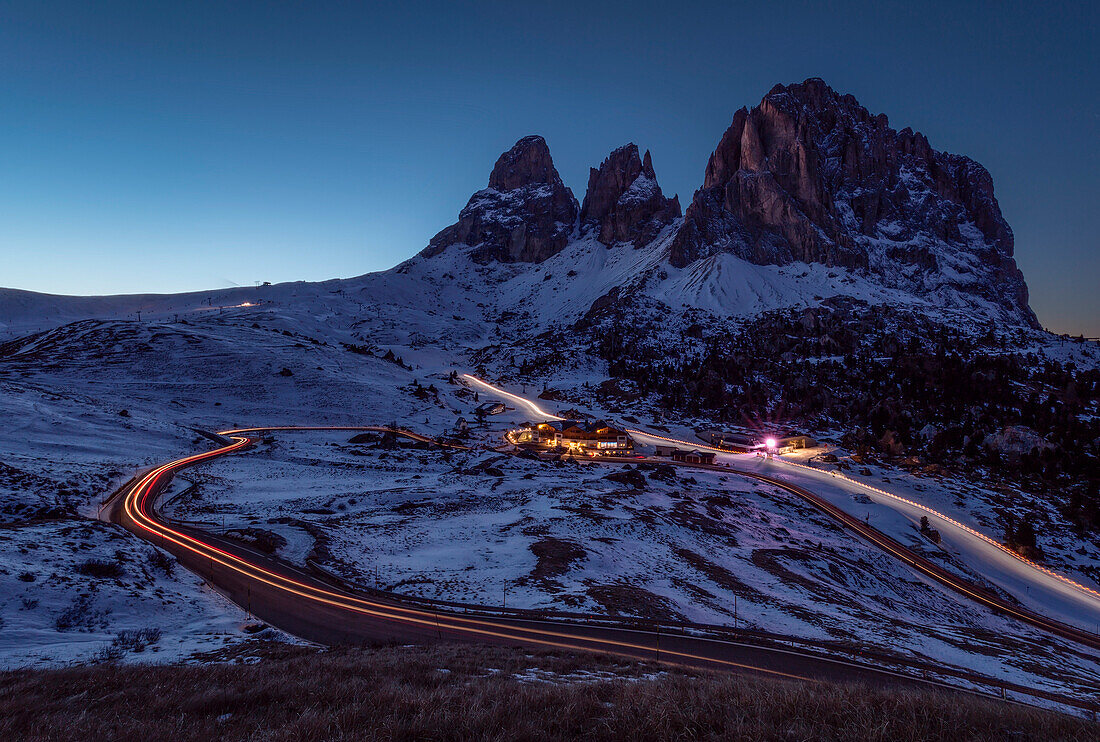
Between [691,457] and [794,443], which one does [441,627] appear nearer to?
[691,457]

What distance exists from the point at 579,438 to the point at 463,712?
247ft

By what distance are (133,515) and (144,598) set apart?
1865 cm

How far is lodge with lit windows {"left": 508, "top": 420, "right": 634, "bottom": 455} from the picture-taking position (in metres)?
79.7

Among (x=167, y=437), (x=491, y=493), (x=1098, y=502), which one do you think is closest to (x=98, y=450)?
(x=167, y=437)

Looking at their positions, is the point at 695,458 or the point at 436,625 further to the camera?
the point at 695,458

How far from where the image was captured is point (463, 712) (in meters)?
6.47

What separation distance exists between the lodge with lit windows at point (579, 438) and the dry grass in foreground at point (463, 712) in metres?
69.8

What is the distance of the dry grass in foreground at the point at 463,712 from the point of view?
5785 millimetres

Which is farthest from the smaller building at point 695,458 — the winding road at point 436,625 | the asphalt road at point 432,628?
the asphalt road at point 432,628

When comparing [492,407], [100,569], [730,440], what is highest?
[730,440]

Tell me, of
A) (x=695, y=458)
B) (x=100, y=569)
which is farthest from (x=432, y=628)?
(x=695, y=458)

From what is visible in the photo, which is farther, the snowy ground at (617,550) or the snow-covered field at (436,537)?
the snowy ground at (617,550)

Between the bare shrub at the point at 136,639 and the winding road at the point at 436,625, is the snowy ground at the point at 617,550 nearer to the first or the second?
the winding road at the point at 436,625

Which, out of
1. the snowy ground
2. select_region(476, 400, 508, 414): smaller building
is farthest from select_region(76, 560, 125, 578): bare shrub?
select_region(476, 400, 508, 414): smaller building
